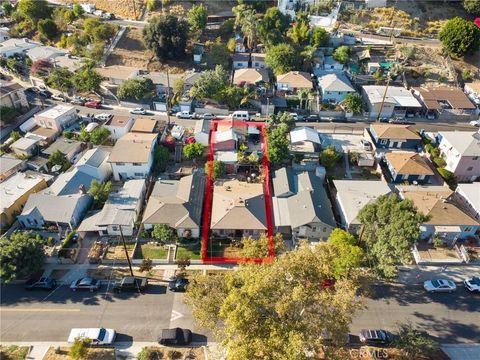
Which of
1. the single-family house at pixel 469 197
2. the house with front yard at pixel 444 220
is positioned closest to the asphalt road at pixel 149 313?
the house with front yard at pixel 444 220

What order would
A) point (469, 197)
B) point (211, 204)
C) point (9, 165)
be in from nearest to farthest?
1. point (469, 197)
2. point (211, 204)
3. point (9, 165)

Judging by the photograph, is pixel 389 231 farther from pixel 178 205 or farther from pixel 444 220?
pixel 178 205

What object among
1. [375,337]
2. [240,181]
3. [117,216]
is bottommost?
[375,337]

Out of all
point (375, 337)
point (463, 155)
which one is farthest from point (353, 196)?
point (463, 155)

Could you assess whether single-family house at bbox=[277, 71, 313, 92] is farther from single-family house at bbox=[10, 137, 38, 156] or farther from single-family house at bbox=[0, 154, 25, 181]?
single-family house at bbox=[0, 154, 25, 181]

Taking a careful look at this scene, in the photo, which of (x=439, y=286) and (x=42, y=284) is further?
(x=439, y=286)

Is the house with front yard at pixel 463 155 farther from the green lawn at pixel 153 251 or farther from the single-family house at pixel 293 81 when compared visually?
the green lawn at pixel 153 251
